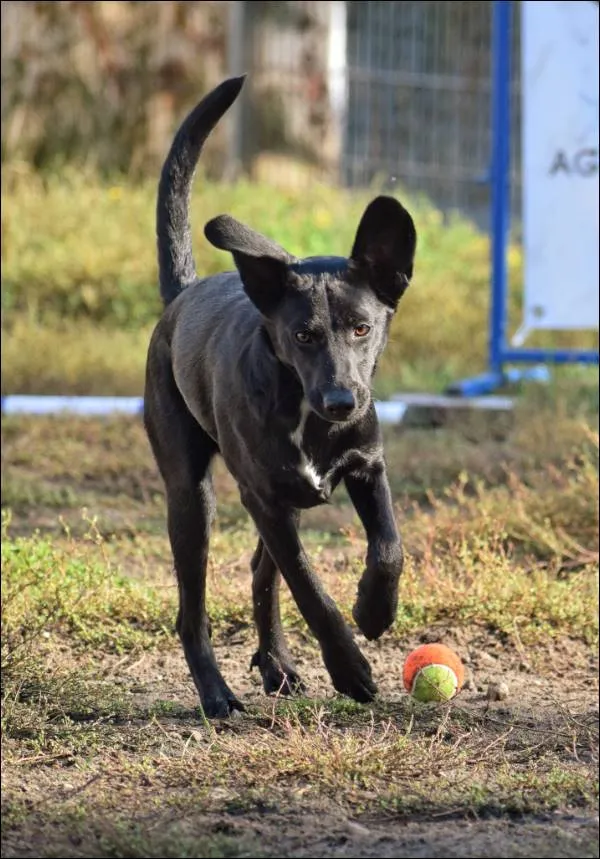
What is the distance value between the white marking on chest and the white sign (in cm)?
409

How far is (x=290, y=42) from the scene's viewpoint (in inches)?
512

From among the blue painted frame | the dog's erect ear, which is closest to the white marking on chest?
the dog's erect ear

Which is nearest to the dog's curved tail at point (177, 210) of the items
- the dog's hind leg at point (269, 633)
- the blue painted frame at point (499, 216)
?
the dog's hind leg at point (269, 633)

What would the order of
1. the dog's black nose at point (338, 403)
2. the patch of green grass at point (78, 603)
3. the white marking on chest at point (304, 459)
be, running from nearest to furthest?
1. the dog's black nose at point (338, 403)
2. the white marking on chest at point (304, 459)
3. the patch of green grass at point (78, 603)

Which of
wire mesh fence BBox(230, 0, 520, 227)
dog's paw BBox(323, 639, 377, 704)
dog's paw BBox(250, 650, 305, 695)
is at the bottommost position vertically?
dog's paw BBox(250, 650, 305, 695)

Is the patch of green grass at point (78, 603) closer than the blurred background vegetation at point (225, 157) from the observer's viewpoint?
Yes

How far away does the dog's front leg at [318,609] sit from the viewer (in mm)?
3738

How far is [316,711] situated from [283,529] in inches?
21.3

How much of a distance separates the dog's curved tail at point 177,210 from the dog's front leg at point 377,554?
109 centimetres

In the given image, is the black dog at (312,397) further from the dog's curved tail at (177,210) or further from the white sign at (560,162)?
the white sign at (560,162)

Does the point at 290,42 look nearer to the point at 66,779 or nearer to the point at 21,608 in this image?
the point at 21,608

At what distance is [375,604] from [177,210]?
149 cm

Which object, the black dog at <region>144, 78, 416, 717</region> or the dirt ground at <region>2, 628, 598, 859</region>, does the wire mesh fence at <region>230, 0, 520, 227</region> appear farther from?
the black dog at <region>144, 78, 416, 717</region>

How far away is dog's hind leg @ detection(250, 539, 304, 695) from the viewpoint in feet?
14.4
